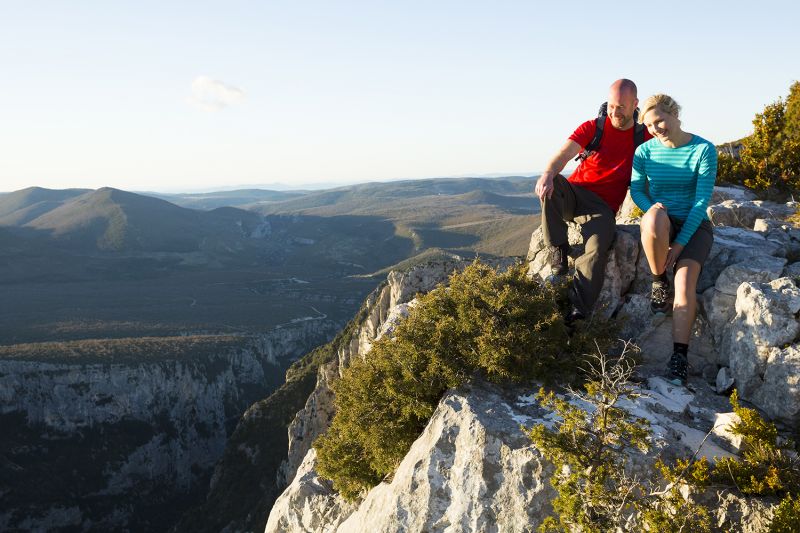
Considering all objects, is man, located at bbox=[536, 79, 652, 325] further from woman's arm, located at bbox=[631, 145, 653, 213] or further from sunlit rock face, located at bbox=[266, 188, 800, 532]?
sunlit rock face, located at bbox=[266, 188, 800, 532]

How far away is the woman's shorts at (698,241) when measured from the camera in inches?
328

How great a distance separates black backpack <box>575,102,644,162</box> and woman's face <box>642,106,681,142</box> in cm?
65

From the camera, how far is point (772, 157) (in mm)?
14516

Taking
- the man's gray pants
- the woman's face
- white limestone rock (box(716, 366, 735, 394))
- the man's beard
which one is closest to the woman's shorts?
the man's gray pants

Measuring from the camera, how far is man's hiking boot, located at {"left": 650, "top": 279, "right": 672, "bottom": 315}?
877 cm

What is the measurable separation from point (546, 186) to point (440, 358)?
3.29 meters

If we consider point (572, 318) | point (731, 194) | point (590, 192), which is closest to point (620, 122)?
point (590, 192)

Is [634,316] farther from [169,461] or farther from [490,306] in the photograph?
[169,461]

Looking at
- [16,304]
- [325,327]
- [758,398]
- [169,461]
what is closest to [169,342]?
[169,461]

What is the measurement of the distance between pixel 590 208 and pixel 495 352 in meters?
3.32

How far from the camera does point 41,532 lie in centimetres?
7106

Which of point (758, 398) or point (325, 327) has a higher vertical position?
point (758, 398)

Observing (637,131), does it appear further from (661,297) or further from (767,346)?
(767,346)

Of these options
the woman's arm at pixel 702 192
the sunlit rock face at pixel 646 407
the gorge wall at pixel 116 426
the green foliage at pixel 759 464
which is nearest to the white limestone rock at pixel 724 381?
the sunlit rock face at pixel 646 407
